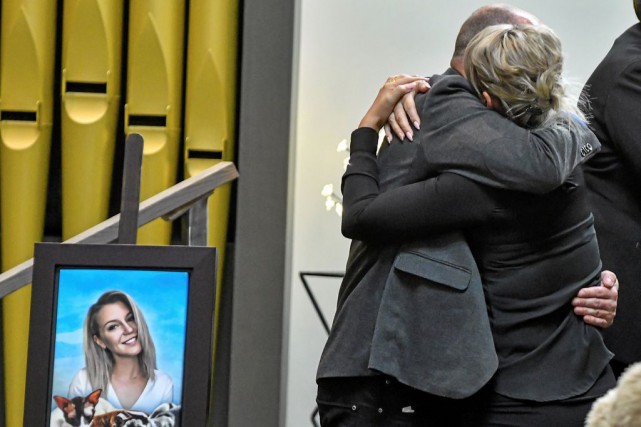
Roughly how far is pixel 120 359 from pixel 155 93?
1796 mm

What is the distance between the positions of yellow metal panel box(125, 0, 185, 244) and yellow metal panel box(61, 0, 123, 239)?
9 cm

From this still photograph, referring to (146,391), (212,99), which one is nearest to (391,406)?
(146,391)

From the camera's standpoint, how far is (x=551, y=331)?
1.86m

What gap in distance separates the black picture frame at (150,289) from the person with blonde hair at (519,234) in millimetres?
387

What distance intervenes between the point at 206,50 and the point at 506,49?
2.06 m

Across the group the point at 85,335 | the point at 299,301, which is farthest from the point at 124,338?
the point at 299,301

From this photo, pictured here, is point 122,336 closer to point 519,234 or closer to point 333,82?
point 519,234

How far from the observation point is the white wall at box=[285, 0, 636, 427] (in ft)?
14.5

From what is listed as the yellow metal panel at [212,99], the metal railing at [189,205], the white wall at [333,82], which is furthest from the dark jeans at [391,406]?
the white wall at [333,82]

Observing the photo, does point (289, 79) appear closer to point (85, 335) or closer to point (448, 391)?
point (85, 335)

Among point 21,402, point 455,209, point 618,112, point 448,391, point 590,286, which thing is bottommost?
point 21,402

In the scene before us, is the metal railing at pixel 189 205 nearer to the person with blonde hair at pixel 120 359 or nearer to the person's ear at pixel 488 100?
the person with blonde hair at pixel 120 359

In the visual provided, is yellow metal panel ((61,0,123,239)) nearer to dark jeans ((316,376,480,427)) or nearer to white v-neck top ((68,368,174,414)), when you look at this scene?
white v-neck top ((68,368,174,414))

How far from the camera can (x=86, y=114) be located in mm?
3775
